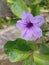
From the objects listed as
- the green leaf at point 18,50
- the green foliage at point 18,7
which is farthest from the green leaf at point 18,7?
the green leaf at point 18,50

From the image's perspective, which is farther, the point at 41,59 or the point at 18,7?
the point at 18,7

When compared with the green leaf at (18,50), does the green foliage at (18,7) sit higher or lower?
higher

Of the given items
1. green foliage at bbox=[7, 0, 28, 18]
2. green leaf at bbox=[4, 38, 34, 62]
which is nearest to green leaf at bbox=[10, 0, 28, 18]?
green foliage at bbox=[7, 0, 28, 18]

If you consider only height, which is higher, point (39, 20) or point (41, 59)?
point (39, 20)

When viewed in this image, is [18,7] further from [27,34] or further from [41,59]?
[41,59]

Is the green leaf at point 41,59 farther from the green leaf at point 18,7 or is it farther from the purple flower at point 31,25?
the green leaf at point 18,7

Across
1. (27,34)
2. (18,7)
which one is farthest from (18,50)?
(18,7)

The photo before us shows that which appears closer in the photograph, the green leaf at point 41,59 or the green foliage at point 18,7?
the green leaf at point 41,59
